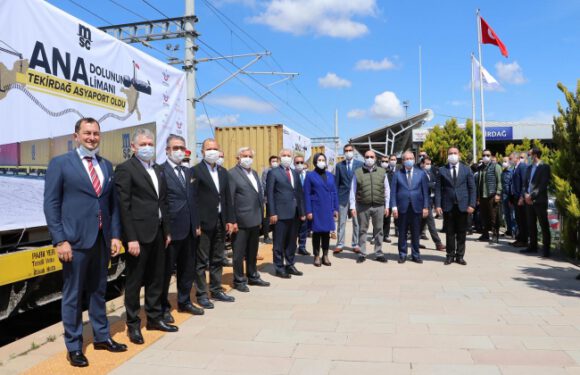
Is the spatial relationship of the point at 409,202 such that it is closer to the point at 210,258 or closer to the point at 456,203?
the point at 456,203

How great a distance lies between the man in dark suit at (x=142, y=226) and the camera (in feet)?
13.1

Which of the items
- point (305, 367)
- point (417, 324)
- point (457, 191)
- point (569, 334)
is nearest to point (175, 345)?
point (305, 367)

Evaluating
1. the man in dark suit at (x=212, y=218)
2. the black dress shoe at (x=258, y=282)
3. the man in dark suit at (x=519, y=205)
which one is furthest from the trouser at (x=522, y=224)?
the man in dark suit at (x=212, y=218)

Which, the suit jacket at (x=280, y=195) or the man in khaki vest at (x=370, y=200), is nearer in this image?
the suit jacket at (x=280, y=195)

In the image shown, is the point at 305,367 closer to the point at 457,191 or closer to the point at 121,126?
the point at 121,126

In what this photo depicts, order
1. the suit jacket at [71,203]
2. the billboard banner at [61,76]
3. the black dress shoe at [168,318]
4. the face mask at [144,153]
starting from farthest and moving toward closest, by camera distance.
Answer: the black dress shoe at [168,318] → the face mask at [144,153] → the billboard banner at [61,76] → the suit jacket at [71,203]

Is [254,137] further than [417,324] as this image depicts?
Yes

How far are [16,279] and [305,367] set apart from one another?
254 cm

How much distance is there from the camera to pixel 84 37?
16.0 ft

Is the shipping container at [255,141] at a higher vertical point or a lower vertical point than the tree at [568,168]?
higher

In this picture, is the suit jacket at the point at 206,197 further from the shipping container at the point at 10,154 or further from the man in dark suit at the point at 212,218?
the shipping container at the point at 10,154

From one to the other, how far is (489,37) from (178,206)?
1756cm

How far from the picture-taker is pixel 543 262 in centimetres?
786

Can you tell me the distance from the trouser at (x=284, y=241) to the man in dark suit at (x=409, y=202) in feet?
6.82
